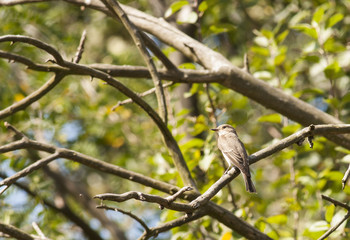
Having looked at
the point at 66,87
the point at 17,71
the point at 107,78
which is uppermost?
the point at 17,71

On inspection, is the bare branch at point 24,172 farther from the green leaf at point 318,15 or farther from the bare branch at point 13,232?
the green leaf at point 318,15

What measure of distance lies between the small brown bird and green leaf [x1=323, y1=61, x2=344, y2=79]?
908 millimetres

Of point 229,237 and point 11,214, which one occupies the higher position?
point 11,214

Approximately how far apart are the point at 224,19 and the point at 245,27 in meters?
0.34

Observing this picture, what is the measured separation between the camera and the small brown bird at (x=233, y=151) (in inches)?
132

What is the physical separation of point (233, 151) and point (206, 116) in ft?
3.24

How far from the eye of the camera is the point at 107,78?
9.57ft

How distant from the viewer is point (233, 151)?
11.8 ft

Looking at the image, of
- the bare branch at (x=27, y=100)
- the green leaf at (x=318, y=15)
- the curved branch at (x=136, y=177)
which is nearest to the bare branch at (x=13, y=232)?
the curved branch at (x=136, y=177)

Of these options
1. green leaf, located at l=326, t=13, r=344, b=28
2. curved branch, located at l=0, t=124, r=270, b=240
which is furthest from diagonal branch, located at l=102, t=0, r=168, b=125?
green leaf, located at l=326, t=13, r=344, b=28

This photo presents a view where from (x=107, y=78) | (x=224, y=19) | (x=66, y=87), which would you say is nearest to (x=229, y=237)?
(x=107, y=78)

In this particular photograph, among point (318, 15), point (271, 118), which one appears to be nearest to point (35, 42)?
point (271, 118)

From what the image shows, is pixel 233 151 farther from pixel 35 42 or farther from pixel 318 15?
pixel 35 42

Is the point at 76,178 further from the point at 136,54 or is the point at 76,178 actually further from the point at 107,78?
the point at 107,78
